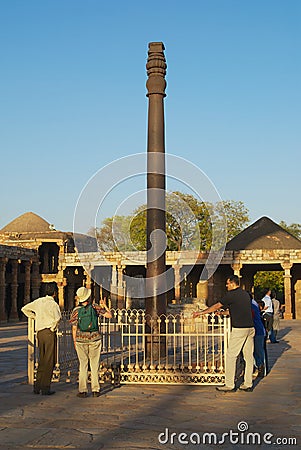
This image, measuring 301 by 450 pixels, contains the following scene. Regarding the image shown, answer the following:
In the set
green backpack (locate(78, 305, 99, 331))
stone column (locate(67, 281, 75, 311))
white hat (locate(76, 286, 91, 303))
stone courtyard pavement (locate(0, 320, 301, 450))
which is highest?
stone column (locate(67, 281, 75, 311))

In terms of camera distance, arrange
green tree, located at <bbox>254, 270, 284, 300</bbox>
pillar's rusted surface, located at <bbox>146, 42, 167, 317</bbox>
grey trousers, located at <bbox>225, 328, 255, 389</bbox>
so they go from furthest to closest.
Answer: green tree, located at <bbox>254, 270, 284, 300</bbox>
pillar's rusted surface, located at <bbox>146, 42, 167, 317</bbox>
grey trousers, located at <bbox>225, 328, 255, 389</bbox>

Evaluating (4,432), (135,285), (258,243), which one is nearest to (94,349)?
(4,432)

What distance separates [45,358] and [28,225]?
40.4m

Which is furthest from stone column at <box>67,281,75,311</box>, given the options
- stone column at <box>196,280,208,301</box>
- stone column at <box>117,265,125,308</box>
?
stone column at <box>196,280,208,301</box>

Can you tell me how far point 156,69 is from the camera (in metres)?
10.2

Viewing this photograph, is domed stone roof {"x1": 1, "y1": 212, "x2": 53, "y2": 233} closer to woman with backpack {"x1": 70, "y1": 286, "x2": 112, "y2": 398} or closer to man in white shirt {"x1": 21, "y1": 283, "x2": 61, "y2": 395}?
man in white shirt {"x1": 21, "y1": 283, "x2": 61, "y2": 395}

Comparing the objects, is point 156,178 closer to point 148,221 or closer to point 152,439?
point 148,221

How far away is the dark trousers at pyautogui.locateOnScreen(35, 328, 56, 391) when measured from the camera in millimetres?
7618

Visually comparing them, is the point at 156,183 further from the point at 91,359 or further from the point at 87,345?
the point at 91,359

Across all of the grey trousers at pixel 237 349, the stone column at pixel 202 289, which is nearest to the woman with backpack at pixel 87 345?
the grey trousers at pixel 237 349

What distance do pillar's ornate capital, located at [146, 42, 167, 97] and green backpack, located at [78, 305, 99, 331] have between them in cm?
435

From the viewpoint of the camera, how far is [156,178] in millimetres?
9852

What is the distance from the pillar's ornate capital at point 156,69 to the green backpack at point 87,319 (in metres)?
4.35

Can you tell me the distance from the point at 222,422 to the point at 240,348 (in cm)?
193
